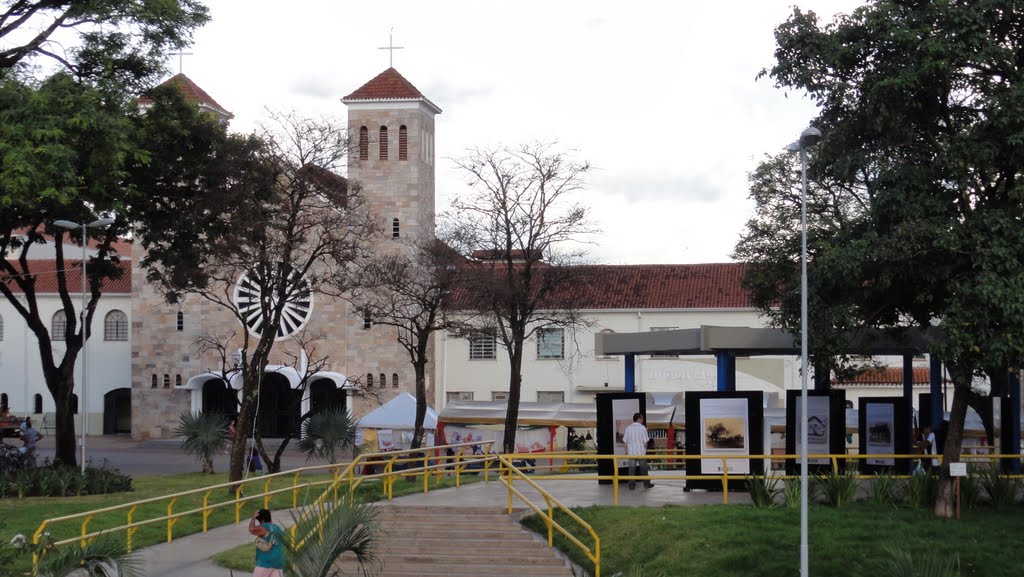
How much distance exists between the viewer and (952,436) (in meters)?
22.6

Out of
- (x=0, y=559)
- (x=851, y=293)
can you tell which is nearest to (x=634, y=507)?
(x=851, y=293)

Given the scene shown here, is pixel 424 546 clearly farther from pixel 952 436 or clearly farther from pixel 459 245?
pixel 459 245

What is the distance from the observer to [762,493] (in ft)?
73.7

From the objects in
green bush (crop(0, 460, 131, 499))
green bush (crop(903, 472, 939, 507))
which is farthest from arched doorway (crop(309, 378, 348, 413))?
green bush (crop(903, 472, 939, 507))

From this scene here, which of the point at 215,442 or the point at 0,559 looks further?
the point at 215,442

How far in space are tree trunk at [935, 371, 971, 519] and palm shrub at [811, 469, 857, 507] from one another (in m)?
1.53

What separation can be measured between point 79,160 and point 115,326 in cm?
4196

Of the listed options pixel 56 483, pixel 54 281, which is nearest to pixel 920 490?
pixel 56 483

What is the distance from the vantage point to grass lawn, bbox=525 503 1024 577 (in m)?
18.9

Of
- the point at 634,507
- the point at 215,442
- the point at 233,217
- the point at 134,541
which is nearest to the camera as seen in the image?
the point at 134,541

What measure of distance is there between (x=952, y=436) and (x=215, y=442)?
22621 millimetres

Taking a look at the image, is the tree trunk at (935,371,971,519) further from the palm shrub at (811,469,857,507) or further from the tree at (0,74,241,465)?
the tree at (0,74,241,465)

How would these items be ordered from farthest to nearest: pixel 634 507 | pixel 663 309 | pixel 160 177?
pixel 663 309 < pixel 160 177 < pixel 634 507

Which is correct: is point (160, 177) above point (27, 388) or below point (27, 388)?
above
